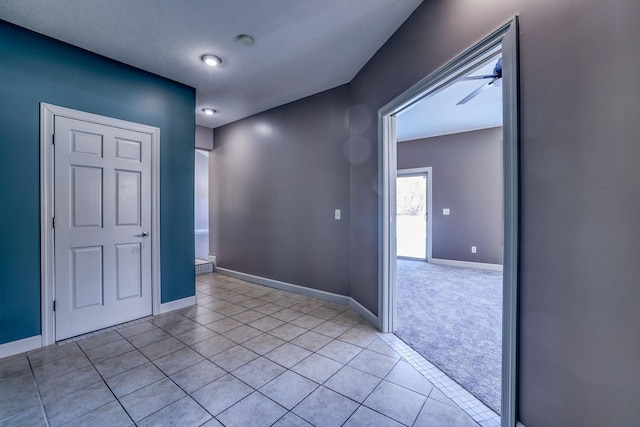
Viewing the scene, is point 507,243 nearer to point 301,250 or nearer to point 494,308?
point 494,308

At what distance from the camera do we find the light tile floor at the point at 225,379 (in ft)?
4.96

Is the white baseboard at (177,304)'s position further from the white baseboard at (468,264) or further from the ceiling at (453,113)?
the white baseboard at (468,264)

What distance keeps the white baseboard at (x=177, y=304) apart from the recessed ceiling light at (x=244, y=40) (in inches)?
111

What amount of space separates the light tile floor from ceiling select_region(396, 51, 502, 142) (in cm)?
279

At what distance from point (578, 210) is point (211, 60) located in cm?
305

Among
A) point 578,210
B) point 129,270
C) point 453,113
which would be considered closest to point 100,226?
point 129,270

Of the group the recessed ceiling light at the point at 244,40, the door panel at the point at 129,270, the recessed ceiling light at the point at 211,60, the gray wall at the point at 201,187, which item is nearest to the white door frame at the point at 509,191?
the recessed ceiling light at the point at 244,40

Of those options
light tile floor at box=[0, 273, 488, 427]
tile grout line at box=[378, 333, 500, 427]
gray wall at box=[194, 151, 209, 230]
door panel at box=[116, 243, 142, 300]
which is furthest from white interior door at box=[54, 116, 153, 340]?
gray wall at box=[194, 151, 209, 230]

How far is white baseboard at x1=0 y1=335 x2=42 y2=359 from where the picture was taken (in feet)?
6.91

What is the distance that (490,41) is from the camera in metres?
1.40

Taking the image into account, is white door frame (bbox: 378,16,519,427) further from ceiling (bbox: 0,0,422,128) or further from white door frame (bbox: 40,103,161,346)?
white door frame (bbox: 40,103,161,346)

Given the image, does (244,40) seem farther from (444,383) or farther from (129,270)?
(444,383)

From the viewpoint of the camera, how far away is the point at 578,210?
41.3 inches

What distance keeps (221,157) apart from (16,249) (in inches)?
116
